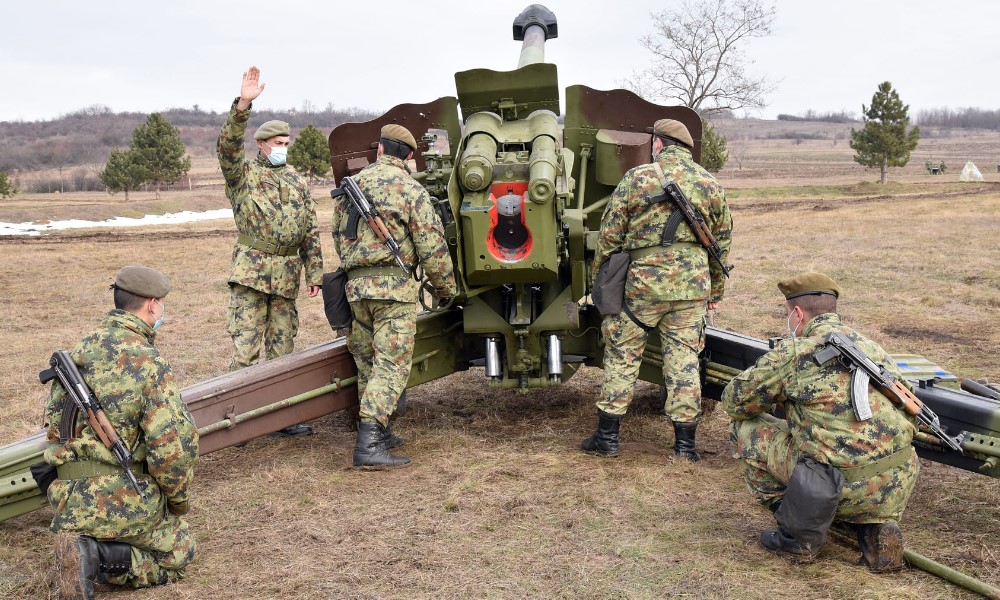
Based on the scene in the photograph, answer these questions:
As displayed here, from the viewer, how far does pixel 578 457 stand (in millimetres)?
5371

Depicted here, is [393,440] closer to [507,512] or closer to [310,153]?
[507,512]

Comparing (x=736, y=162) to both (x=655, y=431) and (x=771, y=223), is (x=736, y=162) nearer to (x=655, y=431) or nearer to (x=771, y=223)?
(x=771, y=223)

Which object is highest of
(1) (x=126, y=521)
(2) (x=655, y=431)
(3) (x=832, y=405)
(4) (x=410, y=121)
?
(4) (x=410, y=121)

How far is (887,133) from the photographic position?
124 feet

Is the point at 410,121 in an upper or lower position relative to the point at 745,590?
upper

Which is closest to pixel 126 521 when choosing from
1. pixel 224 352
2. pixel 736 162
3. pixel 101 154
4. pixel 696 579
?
pixel 696 579

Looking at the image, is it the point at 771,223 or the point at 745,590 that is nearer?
the point at 745,590

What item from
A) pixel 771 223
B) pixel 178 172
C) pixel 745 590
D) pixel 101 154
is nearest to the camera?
pixel 745 590

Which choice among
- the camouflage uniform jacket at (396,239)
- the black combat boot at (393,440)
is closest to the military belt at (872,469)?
the camouflage uniform jacket at (396,239)

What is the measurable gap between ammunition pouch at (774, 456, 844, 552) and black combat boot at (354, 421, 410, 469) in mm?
2355

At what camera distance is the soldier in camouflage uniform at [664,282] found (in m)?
5.16

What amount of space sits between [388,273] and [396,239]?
204mm

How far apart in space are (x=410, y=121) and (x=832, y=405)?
12.8ft

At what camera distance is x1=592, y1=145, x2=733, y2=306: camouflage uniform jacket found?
515 cm
